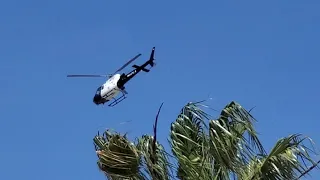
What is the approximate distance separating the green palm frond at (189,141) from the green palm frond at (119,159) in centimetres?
45

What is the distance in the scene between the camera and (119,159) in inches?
324

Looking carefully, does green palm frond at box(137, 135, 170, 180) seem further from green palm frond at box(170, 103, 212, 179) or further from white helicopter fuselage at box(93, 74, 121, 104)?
white helicopter fuselage at box(93, 74, 121, 104)

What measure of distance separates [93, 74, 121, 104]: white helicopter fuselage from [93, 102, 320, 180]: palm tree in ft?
70.6

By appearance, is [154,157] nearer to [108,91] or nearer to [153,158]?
[153,158]

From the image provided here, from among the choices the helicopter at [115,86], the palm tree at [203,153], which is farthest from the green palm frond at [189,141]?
the helicopter at [115,86]

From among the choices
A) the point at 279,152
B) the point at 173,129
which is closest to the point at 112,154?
the point at 173,129

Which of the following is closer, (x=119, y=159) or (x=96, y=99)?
(x=119, y=159)

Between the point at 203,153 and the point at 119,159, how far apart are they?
0.93 m

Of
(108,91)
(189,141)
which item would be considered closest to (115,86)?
(108,91)

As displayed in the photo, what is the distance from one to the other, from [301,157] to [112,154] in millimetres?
2040

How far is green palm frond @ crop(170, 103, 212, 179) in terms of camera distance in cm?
802

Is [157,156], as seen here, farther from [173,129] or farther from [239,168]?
[239,168]

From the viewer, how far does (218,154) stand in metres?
7.80

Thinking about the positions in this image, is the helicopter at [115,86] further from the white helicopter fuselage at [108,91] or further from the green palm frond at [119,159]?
the green palm frond at [119,159]
